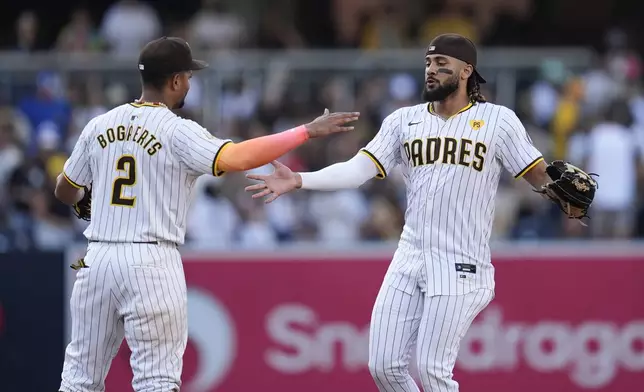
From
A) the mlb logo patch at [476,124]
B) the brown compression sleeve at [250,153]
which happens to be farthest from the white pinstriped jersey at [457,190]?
the brown compression sleeve at [250,153]

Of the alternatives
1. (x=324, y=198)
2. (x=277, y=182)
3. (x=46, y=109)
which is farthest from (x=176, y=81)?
(x=46, y=109)

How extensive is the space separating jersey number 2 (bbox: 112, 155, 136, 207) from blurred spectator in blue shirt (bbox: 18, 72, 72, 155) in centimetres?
700

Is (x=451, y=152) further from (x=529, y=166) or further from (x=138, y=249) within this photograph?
(x=138, y=249)

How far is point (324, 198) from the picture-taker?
1316 centimetres

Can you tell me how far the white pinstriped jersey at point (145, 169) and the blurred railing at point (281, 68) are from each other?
695 cm

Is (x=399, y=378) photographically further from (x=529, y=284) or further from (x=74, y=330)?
(x=529, y=284)

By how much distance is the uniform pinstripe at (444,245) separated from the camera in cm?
705

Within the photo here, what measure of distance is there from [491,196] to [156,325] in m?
2.09

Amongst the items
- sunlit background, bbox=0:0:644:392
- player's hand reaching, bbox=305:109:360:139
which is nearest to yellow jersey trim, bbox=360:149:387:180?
player's hand reaching, bbox=305:109:360:139

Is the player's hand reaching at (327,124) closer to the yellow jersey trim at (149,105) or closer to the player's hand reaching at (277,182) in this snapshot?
the player's hand reaching at (277,182)

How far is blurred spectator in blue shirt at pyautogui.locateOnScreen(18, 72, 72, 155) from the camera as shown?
Answer: 13711 millimetres

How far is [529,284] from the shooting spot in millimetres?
10273

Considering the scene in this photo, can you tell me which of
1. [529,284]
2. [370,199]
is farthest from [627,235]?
[529,284]

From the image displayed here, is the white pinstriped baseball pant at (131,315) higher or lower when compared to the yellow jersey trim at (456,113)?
lower
